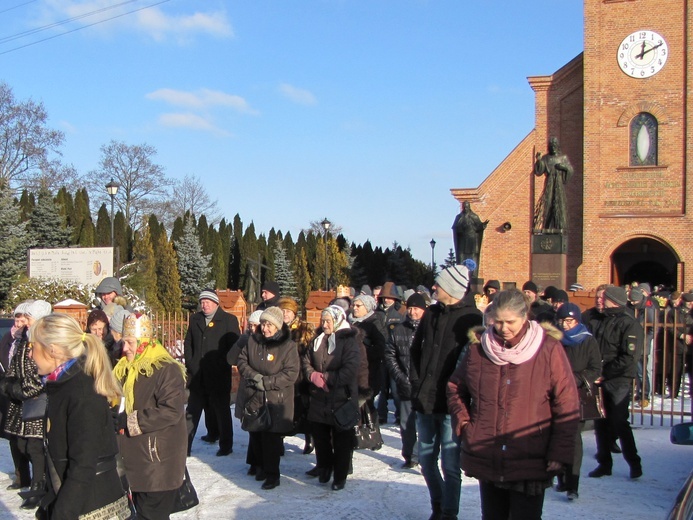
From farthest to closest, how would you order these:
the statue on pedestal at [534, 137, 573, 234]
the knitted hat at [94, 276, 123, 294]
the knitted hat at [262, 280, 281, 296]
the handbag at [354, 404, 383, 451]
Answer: the statue on pedestal at [534, 137, 573, 234], the knitted hat at [262, 280, 281, 296], the knitted hat at [94, 276, 123, 294], the handbag at [354, 404, 383, 451]

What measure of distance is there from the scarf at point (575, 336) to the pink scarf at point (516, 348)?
2.53 meters

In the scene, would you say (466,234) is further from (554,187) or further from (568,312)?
(568,312)

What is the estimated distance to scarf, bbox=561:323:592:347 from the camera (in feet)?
21.7

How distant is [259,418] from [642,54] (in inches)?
891

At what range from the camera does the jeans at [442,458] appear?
5.54 m

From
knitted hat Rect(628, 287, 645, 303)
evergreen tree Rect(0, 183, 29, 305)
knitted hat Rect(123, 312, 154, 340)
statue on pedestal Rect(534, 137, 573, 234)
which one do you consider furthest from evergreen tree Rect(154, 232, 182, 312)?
knitted hat Rect(123, 312, 154, 340)

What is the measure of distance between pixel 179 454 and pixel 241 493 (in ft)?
7.66

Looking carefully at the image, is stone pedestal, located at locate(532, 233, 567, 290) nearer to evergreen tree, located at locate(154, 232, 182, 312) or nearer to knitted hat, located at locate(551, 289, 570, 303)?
knitted hat, located at locate(551, 289, 570, 303)

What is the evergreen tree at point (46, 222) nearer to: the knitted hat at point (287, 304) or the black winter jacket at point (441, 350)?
the knitted hat at point (287, 304)

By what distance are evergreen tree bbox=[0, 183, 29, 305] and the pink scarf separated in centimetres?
2619

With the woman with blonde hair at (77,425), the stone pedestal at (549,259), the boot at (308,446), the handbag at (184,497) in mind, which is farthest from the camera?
the stone pedestal at (549,259)

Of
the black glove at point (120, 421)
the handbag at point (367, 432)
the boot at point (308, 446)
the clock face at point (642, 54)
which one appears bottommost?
the boot at point (308, 446)

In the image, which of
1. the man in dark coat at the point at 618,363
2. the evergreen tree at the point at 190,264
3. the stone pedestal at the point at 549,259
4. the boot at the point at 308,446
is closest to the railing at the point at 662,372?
the man in dark coat at the point at 618,363

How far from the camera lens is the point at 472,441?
4.25m
